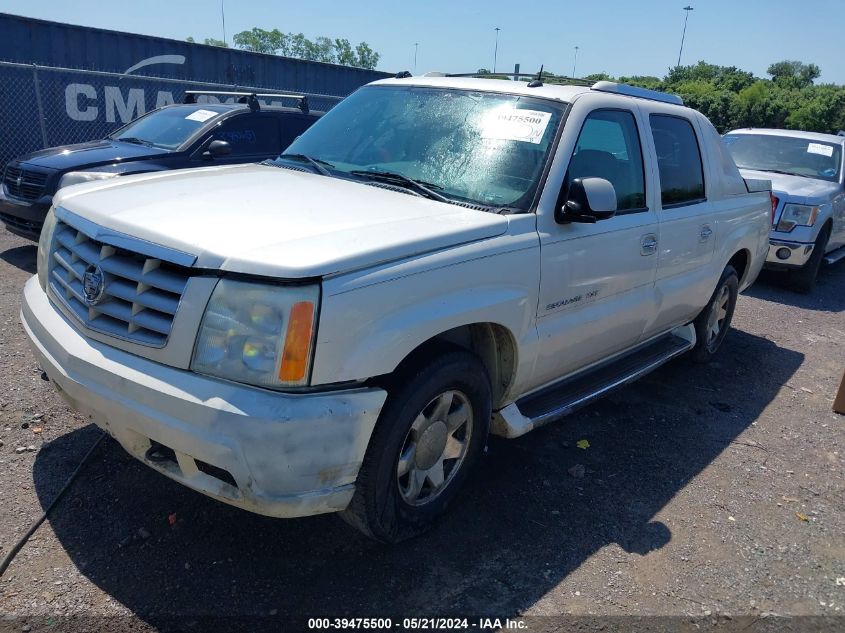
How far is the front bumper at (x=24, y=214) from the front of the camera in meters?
6.77

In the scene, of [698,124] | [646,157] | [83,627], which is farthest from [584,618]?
[698,124]

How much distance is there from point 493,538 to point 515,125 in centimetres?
205

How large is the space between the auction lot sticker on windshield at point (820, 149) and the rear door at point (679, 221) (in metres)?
5.79

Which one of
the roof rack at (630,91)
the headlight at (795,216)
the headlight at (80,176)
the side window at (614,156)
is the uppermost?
the roof rack at (630,91)

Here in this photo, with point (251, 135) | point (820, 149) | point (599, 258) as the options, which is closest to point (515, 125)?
point (599, 258)

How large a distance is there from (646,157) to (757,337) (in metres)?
3.51

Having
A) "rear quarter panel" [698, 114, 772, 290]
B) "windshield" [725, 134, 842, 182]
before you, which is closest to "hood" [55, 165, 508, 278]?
"rear quarter panel" [698, 114, 772, 290]

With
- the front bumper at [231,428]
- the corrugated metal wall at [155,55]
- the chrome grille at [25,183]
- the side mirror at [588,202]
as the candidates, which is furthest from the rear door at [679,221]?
the corrugated metal wall at [155,55]

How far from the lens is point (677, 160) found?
174 inches

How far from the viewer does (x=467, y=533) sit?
3.18 m

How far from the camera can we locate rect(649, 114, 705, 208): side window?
13.8 ft

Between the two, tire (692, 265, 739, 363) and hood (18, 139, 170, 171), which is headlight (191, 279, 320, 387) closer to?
tire (692, 265, 739, 363)

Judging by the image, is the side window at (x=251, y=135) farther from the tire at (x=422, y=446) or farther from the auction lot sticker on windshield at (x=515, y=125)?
the tire at (x=422, y=446)

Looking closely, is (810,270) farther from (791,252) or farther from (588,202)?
(588,202)
